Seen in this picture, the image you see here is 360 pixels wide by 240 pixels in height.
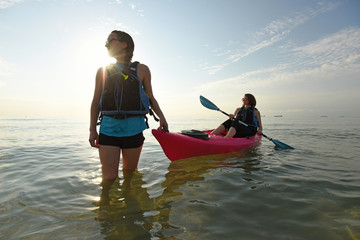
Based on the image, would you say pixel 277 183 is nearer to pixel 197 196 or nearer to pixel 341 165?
pixel 197 196

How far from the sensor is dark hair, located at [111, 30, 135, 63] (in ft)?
7.74

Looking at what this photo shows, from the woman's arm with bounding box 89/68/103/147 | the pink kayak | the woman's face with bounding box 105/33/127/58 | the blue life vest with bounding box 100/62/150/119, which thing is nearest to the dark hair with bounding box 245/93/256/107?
the pink kayak

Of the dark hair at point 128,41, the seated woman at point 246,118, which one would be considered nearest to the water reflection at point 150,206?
the dark hair at point 128,41

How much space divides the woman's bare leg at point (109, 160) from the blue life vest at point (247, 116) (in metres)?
4.96

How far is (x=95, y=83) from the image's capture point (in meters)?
2.43

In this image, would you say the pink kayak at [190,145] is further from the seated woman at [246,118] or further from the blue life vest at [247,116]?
the blue life vest at [247,116]

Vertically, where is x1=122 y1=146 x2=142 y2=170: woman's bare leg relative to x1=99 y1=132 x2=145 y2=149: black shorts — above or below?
below

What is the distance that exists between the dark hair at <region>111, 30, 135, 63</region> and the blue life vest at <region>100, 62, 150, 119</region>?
0.11m

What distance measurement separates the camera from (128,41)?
94.8 inches

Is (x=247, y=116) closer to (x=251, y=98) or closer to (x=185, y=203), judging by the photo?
(x=251, y=98)

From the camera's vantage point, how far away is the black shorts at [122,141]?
2316mm

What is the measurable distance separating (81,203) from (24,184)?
4.55 ft

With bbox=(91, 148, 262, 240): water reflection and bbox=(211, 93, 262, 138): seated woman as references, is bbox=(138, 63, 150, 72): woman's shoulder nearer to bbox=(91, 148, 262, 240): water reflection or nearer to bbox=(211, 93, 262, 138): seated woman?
bbox=(91, 148, 262, 240): water reflection

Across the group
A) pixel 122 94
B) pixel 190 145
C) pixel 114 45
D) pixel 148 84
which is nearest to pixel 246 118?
pixel 190 145
